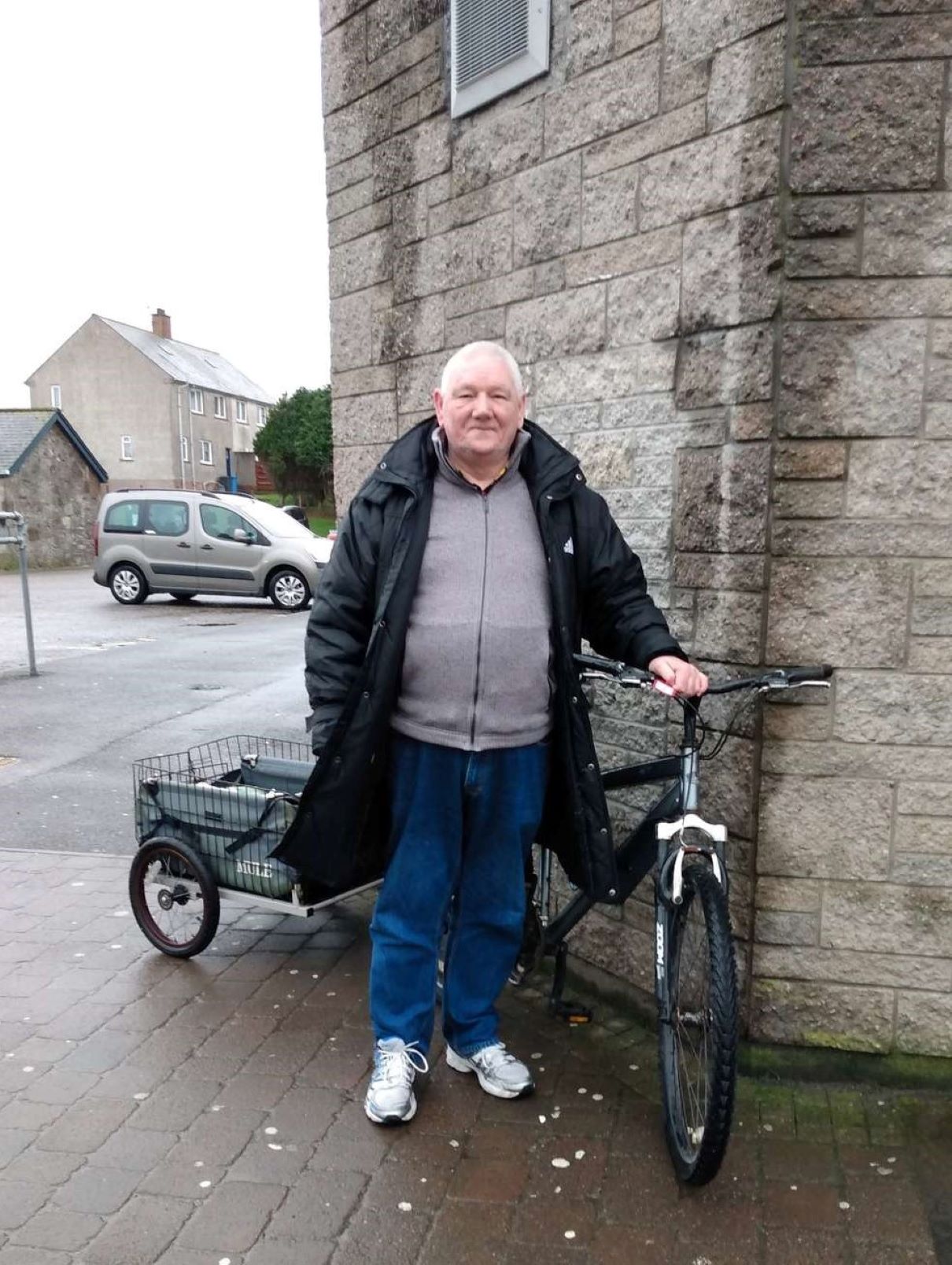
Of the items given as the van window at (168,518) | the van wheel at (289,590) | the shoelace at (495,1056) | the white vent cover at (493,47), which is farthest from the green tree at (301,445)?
the shoelace at (495,1056)

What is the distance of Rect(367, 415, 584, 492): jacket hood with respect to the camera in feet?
9.50

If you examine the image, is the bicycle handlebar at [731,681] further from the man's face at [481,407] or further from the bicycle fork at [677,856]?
the man's face at [481,407]

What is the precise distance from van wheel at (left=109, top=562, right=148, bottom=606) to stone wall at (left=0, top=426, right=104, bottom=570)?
11941 millimetres

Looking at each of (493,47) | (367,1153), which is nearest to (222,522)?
(493,47)

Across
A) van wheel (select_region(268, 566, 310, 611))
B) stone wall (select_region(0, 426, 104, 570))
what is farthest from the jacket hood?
stone wall (select_region(0, 426, 104, 570))

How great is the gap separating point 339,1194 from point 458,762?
43.4 inches

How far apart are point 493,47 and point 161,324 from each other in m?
58.5

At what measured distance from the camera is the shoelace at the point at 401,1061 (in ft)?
10.0

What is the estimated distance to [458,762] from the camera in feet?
9.66

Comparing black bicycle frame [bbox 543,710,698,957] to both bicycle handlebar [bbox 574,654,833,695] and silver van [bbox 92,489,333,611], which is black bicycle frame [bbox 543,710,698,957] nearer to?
bicycle handlebar [bbox 574,654,833,695]

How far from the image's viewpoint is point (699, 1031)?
9.09 feet

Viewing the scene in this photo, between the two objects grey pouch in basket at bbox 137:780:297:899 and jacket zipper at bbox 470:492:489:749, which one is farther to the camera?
grey pouch in basket at bbox 137:780:297:899

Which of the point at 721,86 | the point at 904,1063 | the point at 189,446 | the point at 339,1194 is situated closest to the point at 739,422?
the point at 721,86

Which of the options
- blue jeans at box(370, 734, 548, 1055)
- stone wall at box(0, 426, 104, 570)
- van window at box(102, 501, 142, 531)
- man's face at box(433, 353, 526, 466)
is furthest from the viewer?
stone wall at box(0, 426, 104, 570)
